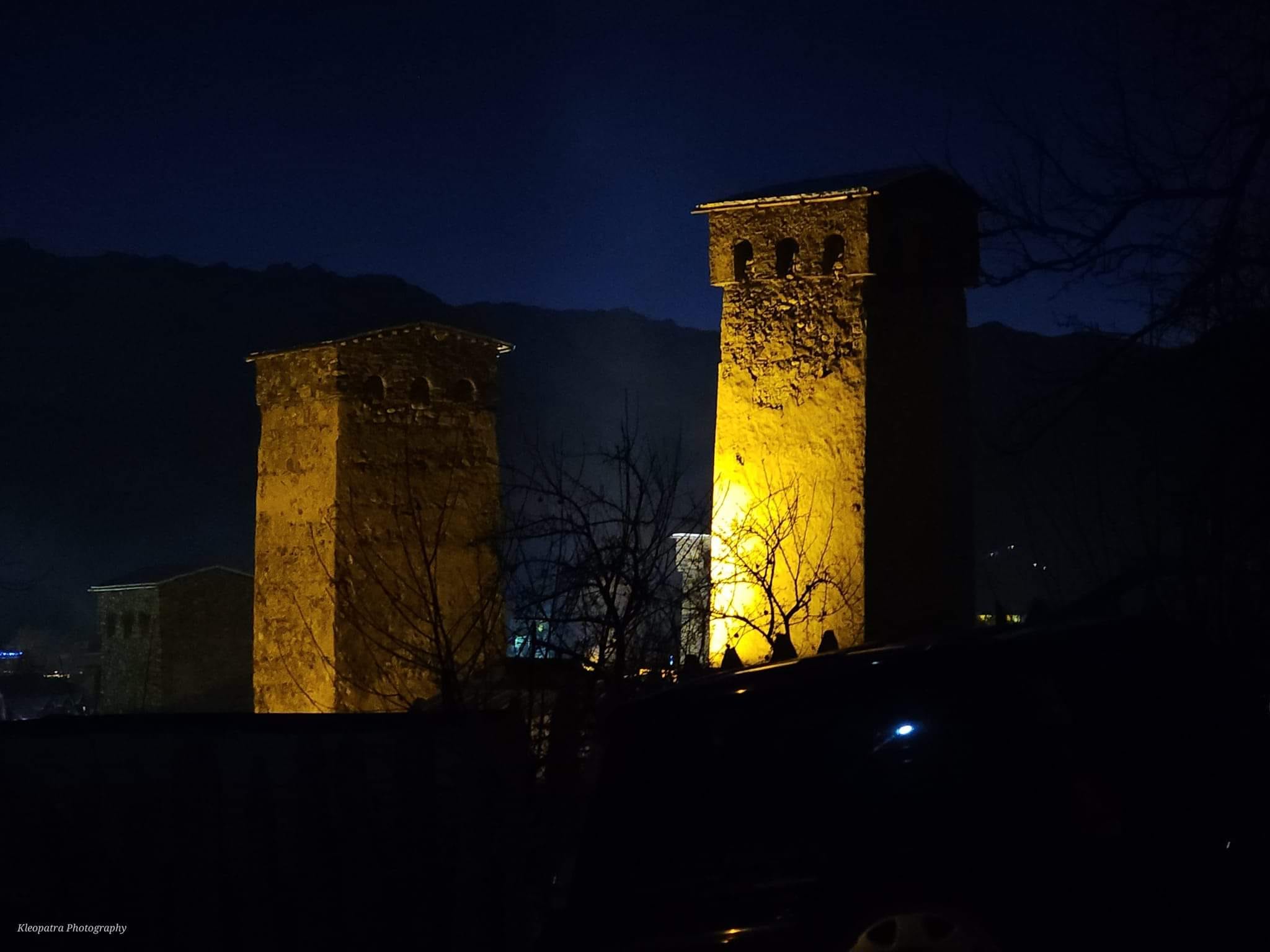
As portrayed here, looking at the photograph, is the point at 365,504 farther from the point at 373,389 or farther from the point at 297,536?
the point at 373,389

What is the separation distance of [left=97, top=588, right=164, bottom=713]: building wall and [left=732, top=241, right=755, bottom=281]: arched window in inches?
739

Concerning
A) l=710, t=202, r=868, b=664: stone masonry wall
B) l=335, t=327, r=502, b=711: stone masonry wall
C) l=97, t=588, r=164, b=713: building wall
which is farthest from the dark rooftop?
l=710, t=202, r=868, b=664: stone masonry wall

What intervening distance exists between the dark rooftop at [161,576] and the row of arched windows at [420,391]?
1681 cm

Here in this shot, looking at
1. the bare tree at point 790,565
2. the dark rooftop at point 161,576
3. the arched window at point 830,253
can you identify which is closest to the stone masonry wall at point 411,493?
the bare tree at point 790,565

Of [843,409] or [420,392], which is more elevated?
[420,392]

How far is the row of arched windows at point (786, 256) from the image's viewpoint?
621 inches

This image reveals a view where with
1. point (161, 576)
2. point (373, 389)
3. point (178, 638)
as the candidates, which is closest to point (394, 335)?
point (373, 389)

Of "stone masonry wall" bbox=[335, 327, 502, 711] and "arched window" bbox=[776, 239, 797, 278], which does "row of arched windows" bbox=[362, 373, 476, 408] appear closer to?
"stone masonry wall" bbox=[335, 327, 502, 711]

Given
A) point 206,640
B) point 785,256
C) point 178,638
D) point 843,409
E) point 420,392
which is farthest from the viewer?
point 206,640

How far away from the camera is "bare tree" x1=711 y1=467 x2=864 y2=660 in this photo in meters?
15.6

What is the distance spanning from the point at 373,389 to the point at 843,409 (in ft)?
16.7

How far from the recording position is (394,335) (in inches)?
661

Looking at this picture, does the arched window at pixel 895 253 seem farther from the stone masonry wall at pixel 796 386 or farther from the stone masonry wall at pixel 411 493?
the stone masonry wall at pixel 411 493

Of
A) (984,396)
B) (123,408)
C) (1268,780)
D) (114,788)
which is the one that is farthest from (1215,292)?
(123,408)
